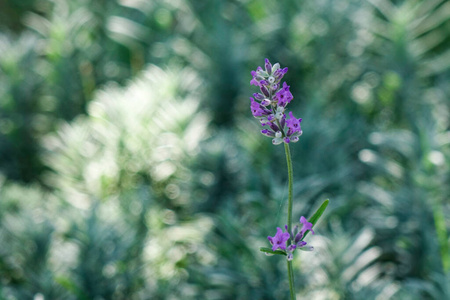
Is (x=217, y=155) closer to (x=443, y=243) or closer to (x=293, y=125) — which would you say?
(x=443, y=243)

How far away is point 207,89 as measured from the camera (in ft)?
10.9

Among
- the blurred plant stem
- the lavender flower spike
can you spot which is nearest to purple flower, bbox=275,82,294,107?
the lavender flower spike

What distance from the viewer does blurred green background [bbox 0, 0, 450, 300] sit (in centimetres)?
210

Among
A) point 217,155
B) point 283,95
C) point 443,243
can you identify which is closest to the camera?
point 283,95

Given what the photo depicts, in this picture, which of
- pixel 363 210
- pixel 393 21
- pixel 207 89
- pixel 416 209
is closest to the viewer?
pixel 416 209

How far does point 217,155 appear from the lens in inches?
101

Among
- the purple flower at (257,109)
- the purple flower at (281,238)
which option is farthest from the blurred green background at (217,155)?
the purple flower at (257,109)

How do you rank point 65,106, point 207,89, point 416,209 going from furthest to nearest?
point 65,106 → point 207,89 → point 416,209

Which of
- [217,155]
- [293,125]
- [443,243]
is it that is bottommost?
[293,125]

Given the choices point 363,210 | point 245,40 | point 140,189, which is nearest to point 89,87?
point 245,40

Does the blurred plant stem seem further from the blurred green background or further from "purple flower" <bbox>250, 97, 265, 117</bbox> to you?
"purple flower" <bbox>250, 97, 265, 117</bbox>

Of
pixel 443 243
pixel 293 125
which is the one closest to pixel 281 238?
pixel 293 125

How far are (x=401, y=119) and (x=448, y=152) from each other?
61 cm

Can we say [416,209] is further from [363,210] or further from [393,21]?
[393,21]
